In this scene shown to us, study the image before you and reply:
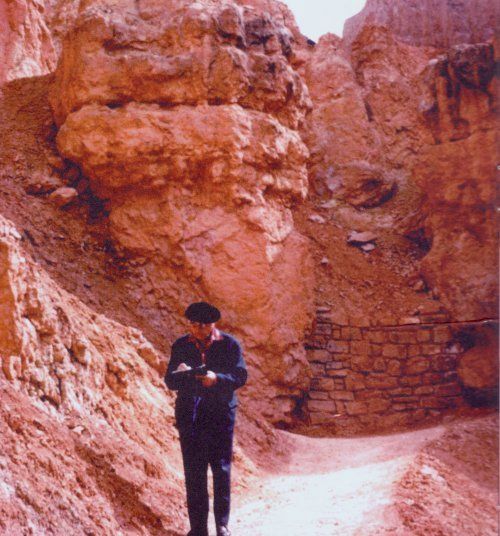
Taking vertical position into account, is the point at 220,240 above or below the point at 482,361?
above

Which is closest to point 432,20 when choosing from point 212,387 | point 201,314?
point 201,314

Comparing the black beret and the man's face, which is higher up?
the black beret

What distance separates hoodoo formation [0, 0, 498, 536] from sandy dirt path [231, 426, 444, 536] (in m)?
0.36

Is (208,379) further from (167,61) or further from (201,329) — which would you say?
(167,61)

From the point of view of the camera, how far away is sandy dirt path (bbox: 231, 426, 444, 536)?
4.41 m

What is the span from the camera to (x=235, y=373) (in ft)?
13.2

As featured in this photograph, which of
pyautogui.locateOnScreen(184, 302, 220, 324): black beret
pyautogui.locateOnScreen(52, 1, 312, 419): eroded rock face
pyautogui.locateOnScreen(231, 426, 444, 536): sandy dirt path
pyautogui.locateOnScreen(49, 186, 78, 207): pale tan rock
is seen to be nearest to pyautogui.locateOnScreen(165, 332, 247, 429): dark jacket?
pyautogui.locateOnScreen(184, 302, 220, 324): black beret

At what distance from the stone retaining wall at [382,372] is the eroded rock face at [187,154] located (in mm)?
855

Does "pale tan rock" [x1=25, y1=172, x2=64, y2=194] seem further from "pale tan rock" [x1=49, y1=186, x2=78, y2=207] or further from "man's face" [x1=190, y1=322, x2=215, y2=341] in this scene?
"man's face" [x1=190, y1=322, x2=215, y2=341]

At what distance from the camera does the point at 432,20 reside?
17.1 meters

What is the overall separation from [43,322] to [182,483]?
1.71 meters

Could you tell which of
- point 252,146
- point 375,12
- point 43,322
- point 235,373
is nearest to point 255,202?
point 252,146

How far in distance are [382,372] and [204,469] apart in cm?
684

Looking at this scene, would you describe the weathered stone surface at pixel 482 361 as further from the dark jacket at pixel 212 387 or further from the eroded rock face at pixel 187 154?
the dark jacket at pixel 212 387
